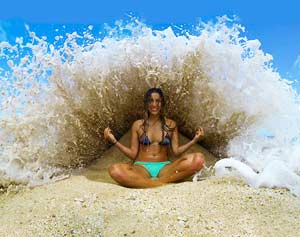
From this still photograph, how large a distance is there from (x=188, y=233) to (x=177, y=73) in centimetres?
308

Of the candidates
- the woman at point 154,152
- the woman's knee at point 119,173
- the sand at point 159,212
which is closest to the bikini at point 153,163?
the woman at point 154,152

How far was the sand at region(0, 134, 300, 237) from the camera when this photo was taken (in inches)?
136

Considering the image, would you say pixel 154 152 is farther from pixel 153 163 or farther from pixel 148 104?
pixel 148 104

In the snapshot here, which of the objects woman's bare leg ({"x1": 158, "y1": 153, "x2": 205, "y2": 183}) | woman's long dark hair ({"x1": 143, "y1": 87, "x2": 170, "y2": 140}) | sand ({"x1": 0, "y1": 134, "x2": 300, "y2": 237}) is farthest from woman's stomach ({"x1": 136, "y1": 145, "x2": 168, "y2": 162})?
sand ({"x1": 0, "y1": 134, "x2": 300, "y2": 237})

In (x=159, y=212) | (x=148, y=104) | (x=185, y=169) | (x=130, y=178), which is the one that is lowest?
(x=159, y=212)

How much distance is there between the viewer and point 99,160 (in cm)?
638

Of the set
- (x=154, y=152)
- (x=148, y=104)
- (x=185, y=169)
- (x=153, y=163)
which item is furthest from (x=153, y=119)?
(x=185, y=169)

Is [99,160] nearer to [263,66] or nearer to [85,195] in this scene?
[85,195]

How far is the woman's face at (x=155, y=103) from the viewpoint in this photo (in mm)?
5551

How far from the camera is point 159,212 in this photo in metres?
3.72

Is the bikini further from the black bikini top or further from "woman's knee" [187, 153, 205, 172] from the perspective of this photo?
"woman's knee" [187, 153, 205, 172]

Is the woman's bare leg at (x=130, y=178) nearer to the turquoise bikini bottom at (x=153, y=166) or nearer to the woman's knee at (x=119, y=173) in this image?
the woman's knee at (x=119, y=173)

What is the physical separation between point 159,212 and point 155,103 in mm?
2087

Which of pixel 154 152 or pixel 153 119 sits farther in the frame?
pixel 153 119
